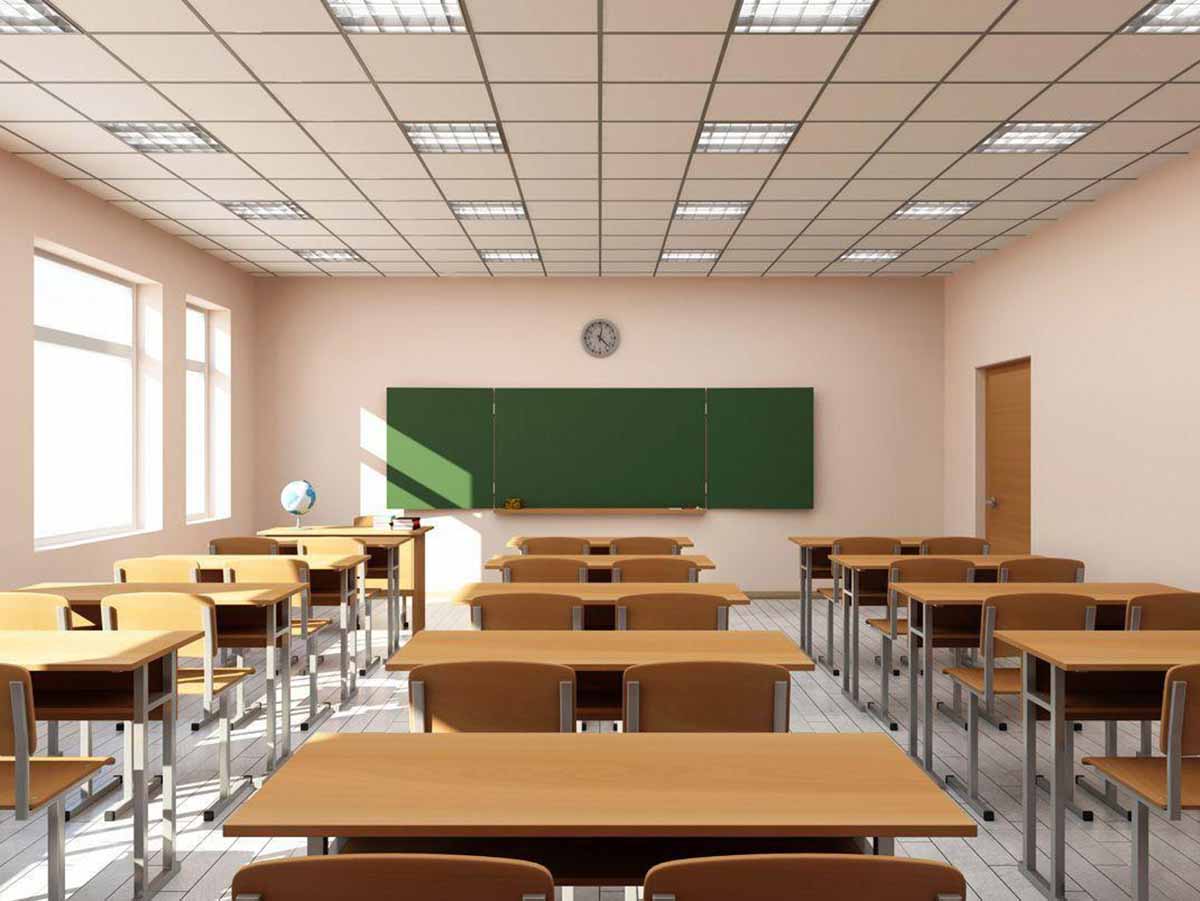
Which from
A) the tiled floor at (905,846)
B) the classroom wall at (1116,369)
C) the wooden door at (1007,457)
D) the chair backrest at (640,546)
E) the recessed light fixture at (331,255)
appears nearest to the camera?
the tiled floor at (905,846)

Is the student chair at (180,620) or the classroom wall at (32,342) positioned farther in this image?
the classroom wall at (32,342)

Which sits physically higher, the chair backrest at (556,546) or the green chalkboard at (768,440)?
the green chalkboard at (768,440)

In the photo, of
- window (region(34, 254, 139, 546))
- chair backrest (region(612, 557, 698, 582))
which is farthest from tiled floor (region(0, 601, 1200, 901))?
window (region(34, 254, 139, 546))

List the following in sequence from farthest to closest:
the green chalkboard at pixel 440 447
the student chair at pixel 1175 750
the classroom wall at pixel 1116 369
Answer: the green chalkboard at pixel 440 447
the classroom wall at pixel 1116 369
the student chair at pixel 1175 750

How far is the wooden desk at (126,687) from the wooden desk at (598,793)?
1199 millimetres

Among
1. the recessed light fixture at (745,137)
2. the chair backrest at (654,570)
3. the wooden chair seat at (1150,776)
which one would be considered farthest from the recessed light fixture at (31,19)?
the wooden chair seat at (1150,776)

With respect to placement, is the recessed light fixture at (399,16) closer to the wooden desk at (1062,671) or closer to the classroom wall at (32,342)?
the classroom wall at (32,342)

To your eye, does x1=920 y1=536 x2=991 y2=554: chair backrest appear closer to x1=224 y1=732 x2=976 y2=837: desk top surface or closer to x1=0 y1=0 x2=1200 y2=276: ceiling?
x1=0 y1=0 x2=1200 y2=276: ceiling

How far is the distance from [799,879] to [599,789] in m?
0.54

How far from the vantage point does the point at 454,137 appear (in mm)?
5324

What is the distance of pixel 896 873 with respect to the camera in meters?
1.34

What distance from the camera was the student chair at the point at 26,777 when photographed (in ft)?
8.13

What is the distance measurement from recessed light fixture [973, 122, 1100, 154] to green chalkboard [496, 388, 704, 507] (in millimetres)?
4428

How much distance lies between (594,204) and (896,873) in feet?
19.2
